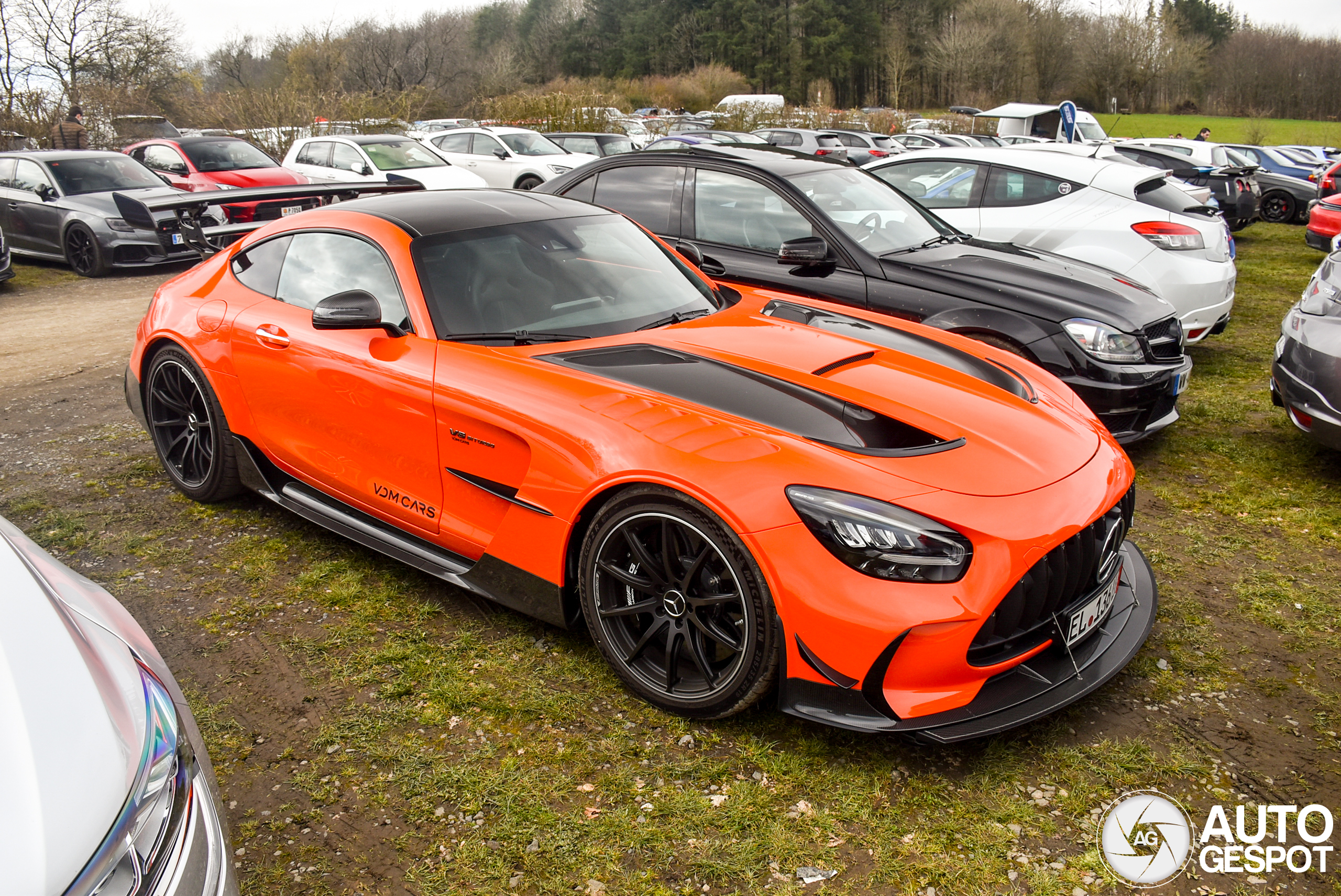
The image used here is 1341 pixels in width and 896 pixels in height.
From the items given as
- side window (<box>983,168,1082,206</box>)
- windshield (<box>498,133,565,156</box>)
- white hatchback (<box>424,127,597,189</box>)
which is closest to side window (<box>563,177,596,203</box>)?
side window (<box>983,168,1082,206</box>)

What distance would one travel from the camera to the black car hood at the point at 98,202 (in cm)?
1173

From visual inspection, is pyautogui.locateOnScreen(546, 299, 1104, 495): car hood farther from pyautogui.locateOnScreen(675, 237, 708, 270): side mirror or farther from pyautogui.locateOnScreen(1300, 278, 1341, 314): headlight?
pyautogui.locateOnScreen(1300, 278, 1341, 314): headlight

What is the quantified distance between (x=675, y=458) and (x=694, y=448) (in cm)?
6

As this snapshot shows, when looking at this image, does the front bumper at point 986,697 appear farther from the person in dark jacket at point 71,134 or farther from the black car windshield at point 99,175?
the person in dark jacket at point 71,134

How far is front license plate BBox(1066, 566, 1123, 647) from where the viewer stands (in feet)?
8.77

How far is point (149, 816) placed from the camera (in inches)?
60.0

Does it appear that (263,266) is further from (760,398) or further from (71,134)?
(71,134)

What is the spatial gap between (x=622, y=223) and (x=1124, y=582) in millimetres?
2563

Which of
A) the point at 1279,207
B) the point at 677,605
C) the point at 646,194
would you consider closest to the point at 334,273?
the point at 677,605

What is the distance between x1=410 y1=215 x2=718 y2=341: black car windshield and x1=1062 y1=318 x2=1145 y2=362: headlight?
86.5 inches

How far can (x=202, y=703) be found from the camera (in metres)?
3.02

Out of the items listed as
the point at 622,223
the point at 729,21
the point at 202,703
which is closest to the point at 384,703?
the point at 202,703

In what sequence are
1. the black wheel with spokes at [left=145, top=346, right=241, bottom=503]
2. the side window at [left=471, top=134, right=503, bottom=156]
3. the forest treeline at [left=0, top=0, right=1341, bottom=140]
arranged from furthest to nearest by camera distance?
the forest treeline at [left=0, top=0, right=1341, bottom=140]
the side window at [left=471, top=134, right=503, bottom=156]
the black wheel with spokes at [left=145, top=346, right=241, bottom=503]

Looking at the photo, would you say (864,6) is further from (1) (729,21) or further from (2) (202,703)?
(2) (202,703)
